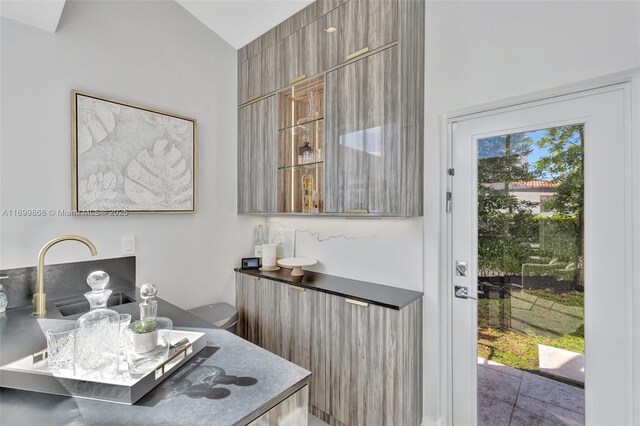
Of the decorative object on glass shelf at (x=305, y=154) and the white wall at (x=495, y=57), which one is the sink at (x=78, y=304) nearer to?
the decorative object on glass shelf at (x=305, y=154)

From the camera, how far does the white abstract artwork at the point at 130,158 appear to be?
1.85 metres

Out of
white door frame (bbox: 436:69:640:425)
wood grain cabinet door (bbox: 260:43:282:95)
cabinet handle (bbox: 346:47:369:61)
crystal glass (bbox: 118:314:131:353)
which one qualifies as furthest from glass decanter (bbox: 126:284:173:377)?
wood grain cabinet door (bbox: 260:43:282:95)

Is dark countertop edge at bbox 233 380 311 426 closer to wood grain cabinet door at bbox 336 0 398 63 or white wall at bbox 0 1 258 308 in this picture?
white wall at bbox 0 1 258 308

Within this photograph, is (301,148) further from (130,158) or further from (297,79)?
(130,158)

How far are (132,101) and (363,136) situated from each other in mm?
1647

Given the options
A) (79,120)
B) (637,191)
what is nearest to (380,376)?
(637,191)

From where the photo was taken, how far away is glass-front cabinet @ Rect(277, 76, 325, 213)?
2.23 metres

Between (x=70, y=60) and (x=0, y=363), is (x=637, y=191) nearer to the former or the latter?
(x=0, y=363)

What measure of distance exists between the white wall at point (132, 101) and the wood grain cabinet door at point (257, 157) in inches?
4.1

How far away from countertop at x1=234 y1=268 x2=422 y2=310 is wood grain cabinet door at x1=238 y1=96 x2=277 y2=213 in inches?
21.9

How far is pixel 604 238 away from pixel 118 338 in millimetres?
2027

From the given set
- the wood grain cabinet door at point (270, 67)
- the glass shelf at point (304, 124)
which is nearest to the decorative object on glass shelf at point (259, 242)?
the glass shelf at point (304, 124)

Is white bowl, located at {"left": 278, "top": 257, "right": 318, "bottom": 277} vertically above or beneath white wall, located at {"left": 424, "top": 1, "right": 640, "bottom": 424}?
beneath

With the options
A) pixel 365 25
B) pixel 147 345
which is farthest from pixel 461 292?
pixel 365 25
